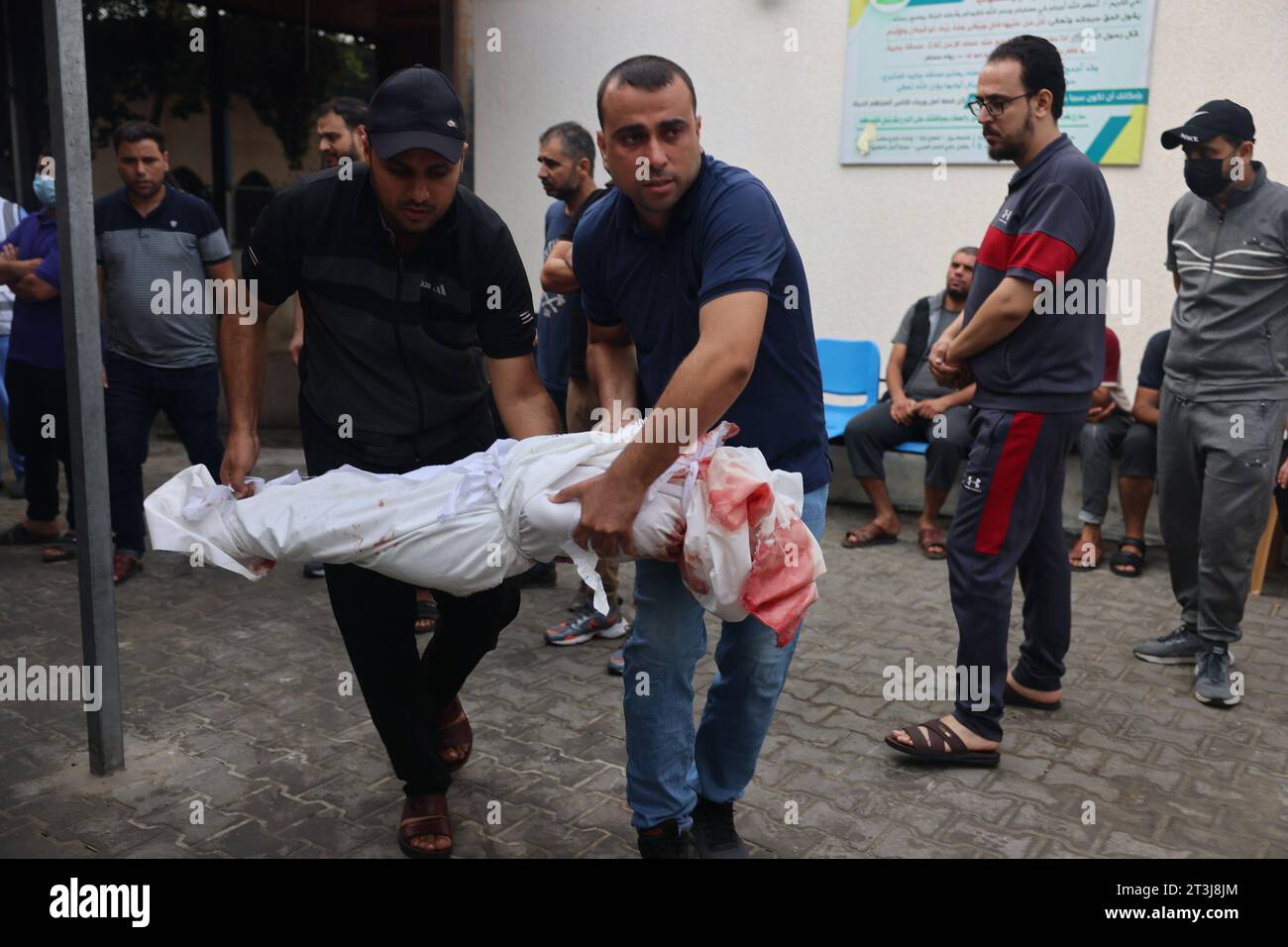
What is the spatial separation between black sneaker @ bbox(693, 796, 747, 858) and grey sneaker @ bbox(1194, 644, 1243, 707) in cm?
244

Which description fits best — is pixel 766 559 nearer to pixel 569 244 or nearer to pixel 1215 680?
pixel 569 244

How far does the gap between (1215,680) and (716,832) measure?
259 cm

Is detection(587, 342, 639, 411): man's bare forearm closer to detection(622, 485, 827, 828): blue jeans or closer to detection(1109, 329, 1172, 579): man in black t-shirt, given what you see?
detection(622, 485, 827, 828): blue jeans

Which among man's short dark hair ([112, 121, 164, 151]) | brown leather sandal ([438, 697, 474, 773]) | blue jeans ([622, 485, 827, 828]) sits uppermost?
man's short dark hair ([112, 121, 164, 151])

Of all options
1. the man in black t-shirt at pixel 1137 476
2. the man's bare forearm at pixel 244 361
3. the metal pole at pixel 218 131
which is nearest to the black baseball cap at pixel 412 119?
the man's bare forearm at pixel 244 361

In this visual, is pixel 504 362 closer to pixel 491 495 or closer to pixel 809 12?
pixel 491 495

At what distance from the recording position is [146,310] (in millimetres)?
5859

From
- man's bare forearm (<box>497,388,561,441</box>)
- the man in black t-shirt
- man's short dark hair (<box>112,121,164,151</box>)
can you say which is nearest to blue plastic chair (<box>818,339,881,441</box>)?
the man in black t-shirt

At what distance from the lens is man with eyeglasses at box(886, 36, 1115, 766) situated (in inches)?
151

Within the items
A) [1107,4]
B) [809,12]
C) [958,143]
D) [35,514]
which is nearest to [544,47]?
[809,12]

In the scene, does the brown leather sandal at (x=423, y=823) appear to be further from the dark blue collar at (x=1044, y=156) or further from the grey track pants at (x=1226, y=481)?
the grey track pants at (x=1226, y=481)

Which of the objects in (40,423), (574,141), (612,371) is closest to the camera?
(612,371)

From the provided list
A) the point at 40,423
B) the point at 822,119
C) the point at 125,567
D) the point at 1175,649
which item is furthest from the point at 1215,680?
the point at 40,423

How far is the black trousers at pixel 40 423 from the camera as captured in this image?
6.35m
